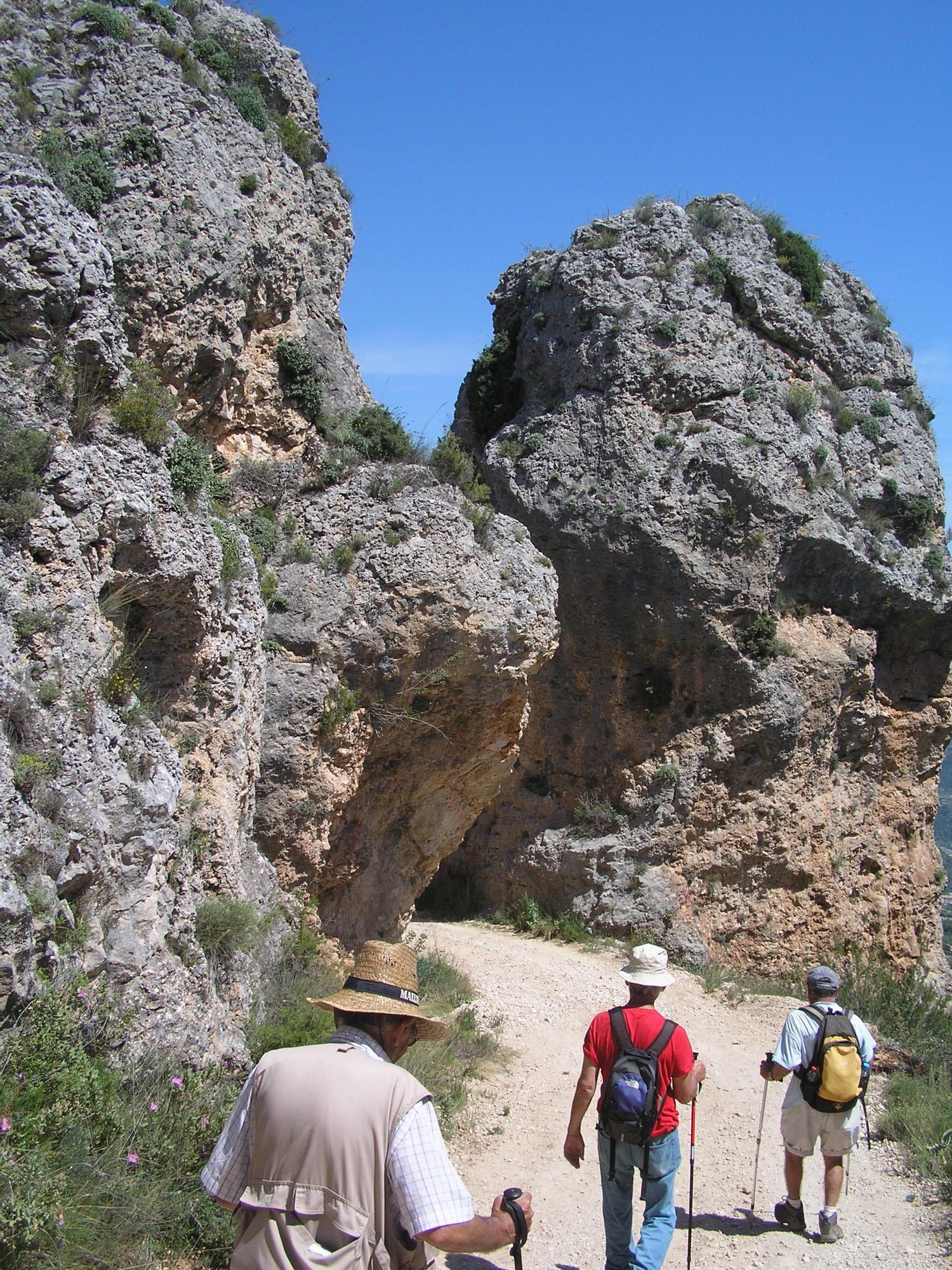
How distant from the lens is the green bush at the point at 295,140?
10.3m

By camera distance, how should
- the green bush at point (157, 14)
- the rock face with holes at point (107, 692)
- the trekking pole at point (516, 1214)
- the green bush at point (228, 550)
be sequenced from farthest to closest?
the green bush at point (157, 14) < the green bush at point (228, 550) < the rock face with holes at point (107, 692) < the trekking pole at point (516, 1214)

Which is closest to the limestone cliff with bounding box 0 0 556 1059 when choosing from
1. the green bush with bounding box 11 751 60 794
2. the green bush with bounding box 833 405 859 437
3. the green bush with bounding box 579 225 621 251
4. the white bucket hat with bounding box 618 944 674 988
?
the green bush with bounding box 11 751 60 794

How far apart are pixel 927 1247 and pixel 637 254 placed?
13.5 meters

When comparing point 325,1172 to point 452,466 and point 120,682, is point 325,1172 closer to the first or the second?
point 120,682

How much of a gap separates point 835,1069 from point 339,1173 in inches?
154

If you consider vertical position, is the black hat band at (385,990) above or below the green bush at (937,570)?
below

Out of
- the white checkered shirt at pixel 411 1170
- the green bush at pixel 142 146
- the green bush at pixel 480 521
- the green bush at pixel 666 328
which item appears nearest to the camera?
the white checkered shirt at pixel 411 1170

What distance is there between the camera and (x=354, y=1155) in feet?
8.22

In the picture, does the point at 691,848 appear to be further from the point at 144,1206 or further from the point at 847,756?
the point at 144,1206

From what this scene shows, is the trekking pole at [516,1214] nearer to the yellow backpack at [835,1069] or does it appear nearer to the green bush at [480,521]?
the yellow backpack at [835,1069]

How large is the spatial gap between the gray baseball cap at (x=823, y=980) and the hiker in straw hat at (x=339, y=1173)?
11.5 feet

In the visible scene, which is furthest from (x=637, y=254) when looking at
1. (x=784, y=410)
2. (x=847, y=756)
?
(x=847, y=756)

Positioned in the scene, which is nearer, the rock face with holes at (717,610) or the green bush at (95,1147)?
the green bush at (95,1147)

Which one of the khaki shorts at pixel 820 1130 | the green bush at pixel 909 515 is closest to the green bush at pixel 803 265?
the green bush at pixel 909 515
